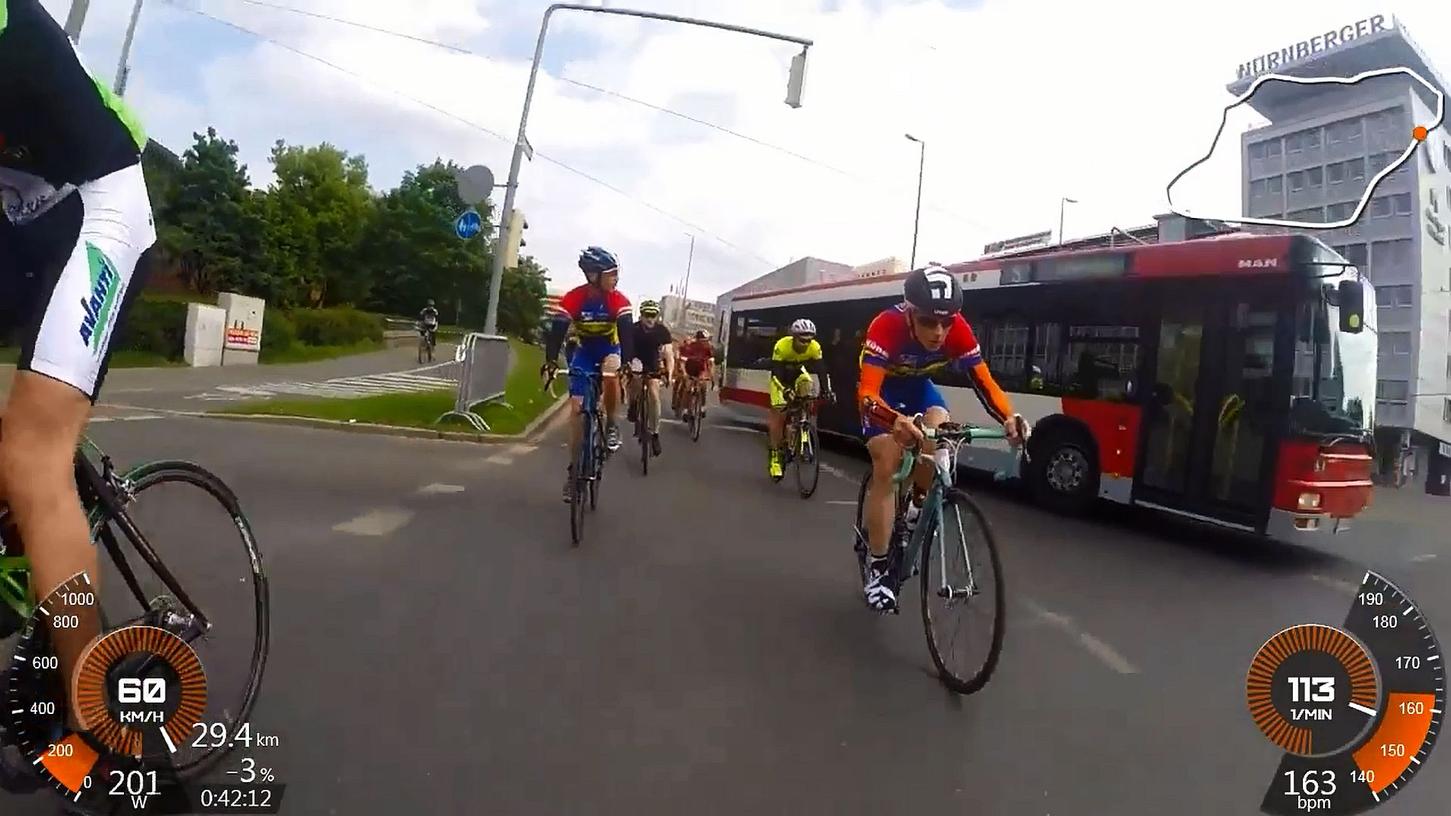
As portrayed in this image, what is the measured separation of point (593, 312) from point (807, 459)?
128 inches

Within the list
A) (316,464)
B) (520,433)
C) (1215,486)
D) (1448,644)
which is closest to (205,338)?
(520,433)

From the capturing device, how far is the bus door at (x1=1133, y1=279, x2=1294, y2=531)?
24.1ft

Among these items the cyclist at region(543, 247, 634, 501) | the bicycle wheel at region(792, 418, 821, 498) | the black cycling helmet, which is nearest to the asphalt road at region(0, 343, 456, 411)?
the cyclist at region(543, 247, 634, 501)

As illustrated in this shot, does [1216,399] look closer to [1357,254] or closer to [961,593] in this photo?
[1357,254]

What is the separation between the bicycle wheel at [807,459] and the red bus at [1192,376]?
1.46m

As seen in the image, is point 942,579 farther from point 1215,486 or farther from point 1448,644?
point 1215,486

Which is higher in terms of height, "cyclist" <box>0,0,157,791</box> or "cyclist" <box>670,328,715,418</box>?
"cyclist" <box>670,328,715,418</box>

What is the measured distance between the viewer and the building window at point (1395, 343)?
3.45 meters

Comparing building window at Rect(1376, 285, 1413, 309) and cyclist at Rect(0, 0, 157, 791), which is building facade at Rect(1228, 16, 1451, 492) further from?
cyclist at Rect(0, 0, 157, 791)

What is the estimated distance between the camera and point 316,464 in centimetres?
879

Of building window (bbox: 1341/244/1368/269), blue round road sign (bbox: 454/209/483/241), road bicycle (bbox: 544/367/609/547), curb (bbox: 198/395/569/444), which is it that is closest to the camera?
building window (bbox: 1341/244/1368/269)

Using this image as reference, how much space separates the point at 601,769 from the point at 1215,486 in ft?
22.5

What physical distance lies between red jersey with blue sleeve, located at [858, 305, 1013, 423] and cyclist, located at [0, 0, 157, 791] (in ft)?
10.8

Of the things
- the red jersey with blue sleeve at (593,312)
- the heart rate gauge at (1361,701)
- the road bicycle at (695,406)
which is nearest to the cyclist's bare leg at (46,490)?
the heart rate gauge at (1361,701)
